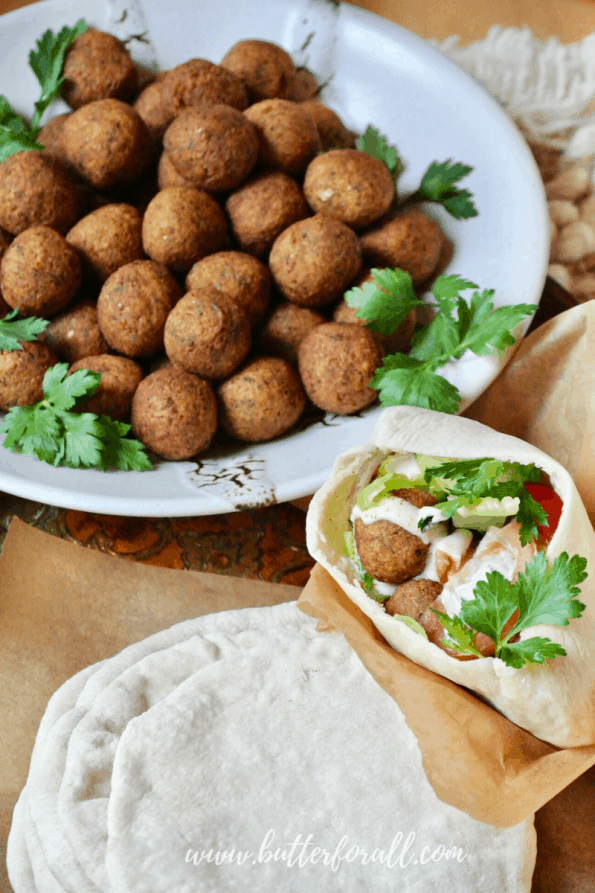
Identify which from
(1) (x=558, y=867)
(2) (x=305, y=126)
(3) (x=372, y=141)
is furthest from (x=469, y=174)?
(1) (x=558, y=867)

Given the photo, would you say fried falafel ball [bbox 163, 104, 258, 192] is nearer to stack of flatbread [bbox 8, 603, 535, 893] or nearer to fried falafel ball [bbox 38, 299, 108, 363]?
fried falafel ball [bbox 38, 299, 108, 363]

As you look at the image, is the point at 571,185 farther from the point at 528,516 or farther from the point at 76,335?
the point at 76,335

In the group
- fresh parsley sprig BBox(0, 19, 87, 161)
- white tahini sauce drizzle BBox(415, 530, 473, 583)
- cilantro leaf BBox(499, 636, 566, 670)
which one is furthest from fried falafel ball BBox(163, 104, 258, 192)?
cilantro leaf BBox(499, 636, 566, 670)

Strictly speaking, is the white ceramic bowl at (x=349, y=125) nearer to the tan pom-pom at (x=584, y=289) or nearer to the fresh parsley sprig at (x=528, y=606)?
the tan pom-pom at (x=584, y=289)

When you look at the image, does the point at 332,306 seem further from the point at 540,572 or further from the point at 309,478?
the point at 540,572

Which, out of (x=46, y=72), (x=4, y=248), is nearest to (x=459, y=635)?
(x=4, y=248)
